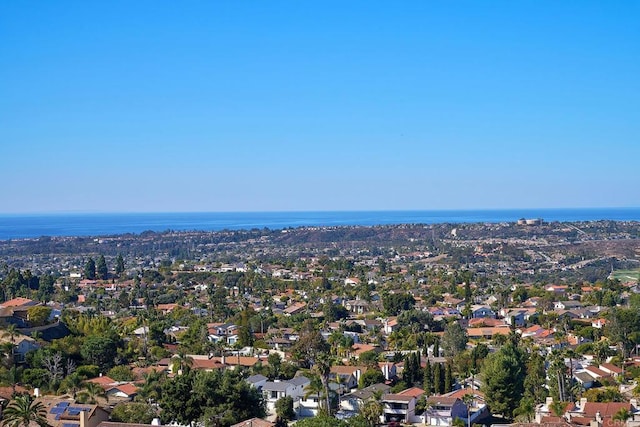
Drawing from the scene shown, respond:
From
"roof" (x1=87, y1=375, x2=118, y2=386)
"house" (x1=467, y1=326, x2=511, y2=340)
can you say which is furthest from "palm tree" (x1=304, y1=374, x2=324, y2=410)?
"house" (x1=467, y1=326, x2=511, y2=340)

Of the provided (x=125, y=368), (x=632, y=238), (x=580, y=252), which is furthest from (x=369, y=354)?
(x=632, y=238)

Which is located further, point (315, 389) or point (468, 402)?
point (315, 389)

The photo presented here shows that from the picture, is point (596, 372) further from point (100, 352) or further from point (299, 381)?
point (100, 352)

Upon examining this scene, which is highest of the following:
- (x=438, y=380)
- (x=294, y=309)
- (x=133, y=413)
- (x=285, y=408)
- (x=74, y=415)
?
(x=74, y=415)

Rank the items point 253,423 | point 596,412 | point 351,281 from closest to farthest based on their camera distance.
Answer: point 253,423, point 596,412, point 351,281

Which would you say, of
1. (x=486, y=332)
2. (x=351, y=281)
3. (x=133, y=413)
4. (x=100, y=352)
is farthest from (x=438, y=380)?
(x=351, y=281)

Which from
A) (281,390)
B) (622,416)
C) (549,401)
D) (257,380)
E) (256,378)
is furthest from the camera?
(256,378)

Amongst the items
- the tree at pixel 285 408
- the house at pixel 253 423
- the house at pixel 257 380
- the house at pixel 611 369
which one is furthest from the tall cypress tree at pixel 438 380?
the house at pixel 253 423

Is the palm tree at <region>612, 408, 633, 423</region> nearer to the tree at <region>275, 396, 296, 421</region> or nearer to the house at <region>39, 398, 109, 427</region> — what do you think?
the tree at <region>275, 396, 296, 421</region>
